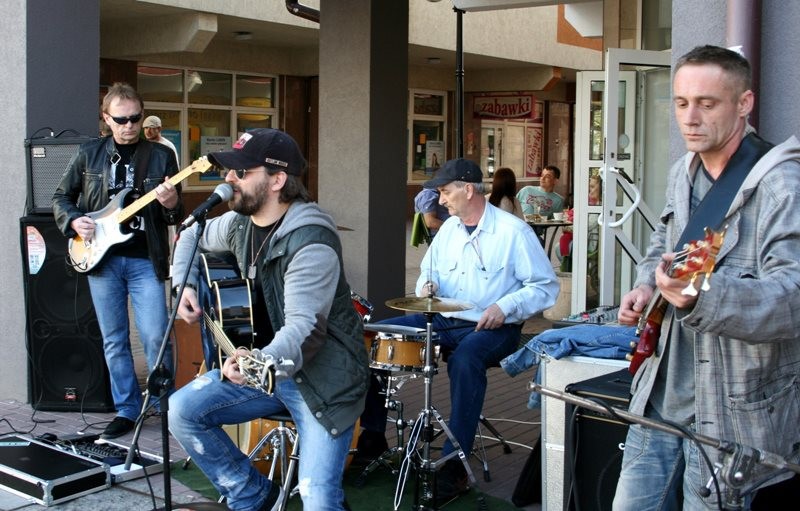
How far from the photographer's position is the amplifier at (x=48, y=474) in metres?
4.97

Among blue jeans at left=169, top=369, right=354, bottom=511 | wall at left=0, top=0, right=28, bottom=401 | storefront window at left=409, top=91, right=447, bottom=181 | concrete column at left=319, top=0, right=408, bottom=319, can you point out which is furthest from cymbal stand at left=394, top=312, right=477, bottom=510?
storefront window at left=409, top=91, right=447, bottom=181

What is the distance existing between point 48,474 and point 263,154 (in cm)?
218

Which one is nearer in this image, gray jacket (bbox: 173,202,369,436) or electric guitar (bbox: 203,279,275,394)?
gray jacket (bbox: 173,202,369,436)

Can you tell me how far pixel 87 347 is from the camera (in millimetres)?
6539

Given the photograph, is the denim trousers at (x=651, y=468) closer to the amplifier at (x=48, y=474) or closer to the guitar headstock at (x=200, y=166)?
the guitar headstock at (x=200, y=166)

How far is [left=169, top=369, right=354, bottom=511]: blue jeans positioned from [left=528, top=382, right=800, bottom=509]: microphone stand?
1404 mm

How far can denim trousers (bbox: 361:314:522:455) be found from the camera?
5.11m

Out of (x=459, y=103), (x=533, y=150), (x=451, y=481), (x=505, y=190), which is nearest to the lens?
(x=451, y=481)

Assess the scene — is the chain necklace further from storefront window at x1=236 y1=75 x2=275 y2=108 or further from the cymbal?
storefront window at x1=236 y1=75 x2=275 y2=108

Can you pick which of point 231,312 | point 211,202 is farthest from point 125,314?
point 211,202

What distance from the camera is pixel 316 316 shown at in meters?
3.68

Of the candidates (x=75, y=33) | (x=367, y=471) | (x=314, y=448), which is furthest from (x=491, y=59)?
(x=314, y=448)

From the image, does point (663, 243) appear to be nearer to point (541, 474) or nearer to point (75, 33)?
point (541, 474)

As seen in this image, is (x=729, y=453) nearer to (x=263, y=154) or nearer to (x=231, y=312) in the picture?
(x=231, y=312)
